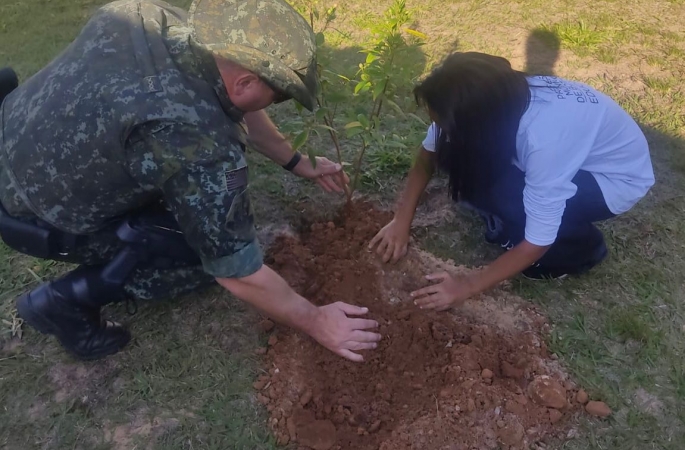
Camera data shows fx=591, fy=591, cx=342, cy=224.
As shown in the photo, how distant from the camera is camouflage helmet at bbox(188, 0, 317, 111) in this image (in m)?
1.58

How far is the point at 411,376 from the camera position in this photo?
2115 mm

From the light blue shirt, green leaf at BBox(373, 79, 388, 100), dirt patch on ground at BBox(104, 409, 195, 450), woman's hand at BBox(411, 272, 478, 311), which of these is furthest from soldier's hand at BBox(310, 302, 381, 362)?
green leaf at BBox(373, 79, 388, 100)

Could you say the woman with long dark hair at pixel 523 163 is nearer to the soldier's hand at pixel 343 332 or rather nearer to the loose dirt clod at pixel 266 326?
the soldier's hand at pixel 343 332

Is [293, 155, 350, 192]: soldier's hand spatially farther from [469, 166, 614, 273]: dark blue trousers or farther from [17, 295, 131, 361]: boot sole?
Answer: [17, 295, 131, 361]: boot sole

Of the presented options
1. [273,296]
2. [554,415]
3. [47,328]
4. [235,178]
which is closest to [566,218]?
[554,415]

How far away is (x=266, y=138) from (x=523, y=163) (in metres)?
1.04

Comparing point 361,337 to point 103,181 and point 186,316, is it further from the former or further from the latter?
point 103,181

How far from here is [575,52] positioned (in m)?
3.92

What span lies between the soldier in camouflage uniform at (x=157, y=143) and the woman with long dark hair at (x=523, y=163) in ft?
1.39

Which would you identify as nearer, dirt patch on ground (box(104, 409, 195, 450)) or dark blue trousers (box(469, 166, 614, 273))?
dirt patch on ground (box(104, 409, 195, 450))

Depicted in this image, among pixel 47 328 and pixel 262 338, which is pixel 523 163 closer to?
pixel 262 338

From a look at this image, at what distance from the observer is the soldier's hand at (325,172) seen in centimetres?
253

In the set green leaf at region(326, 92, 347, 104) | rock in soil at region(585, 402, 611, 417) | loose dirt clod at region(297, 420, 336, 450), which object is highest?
green leaf at region(326, 92, 347, 104)

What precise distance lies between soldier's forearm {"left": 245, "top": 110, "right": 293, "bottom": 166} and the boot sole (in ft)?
3.15
